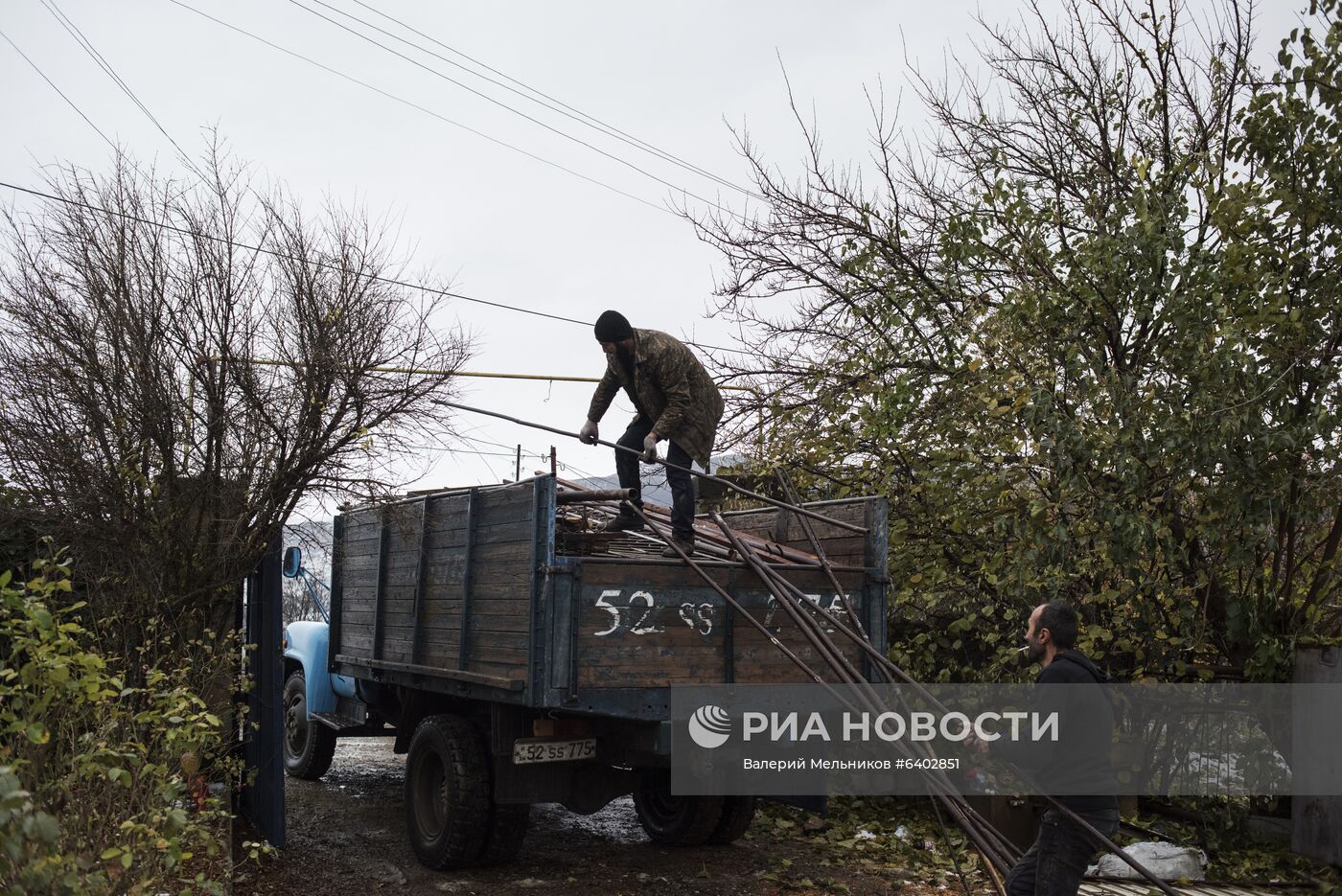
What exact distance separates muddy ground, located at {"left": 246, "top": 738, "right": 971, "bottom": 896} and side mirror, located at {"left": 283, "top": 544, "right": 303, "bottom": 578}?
1.80 m

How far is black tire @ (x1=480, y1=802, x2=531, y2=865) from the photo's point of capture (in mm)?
6363

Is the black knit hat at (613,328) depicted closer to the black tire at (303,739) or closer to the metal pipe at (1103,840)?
the metal pipe at (1103,840)

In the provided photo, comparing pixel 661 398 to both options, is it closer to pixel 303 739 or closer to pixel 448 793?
pixel 448 793

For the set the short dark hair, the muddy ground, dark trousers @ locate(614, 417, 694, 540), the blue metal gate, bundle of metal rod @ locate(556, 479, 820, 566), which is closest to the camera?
the short dark hair

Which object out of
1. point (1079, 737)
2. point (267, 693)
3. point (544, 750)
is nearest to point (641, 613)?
point (544, 750)

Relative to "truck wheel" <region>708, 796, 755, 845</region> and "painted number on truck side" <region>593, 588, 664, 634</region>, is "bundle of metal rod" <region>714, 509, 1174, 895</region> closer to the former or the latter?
"painted number on truck side" <region>593, 588, 664, 634</region>

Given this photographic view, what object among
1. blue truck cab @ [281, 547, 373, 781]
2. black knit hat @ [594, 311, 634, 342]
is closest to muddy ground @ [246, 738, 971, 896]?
blue truck cab @ [281, 547, 373, 781]

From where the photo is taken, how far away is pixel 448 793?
6.39 meters

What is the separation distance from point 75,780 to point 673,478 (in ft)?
12.7

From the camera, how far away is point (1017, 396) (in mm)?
7598

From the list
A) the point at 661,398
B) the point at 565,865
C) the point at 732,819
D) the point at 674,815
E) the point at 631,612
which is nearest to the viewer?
the point at 631,612

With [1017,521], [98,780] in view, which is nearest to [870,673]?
[1017,521]

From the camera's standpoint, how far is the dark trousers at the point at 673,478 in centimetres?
657

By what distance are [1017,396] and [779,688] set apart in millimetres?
2892
